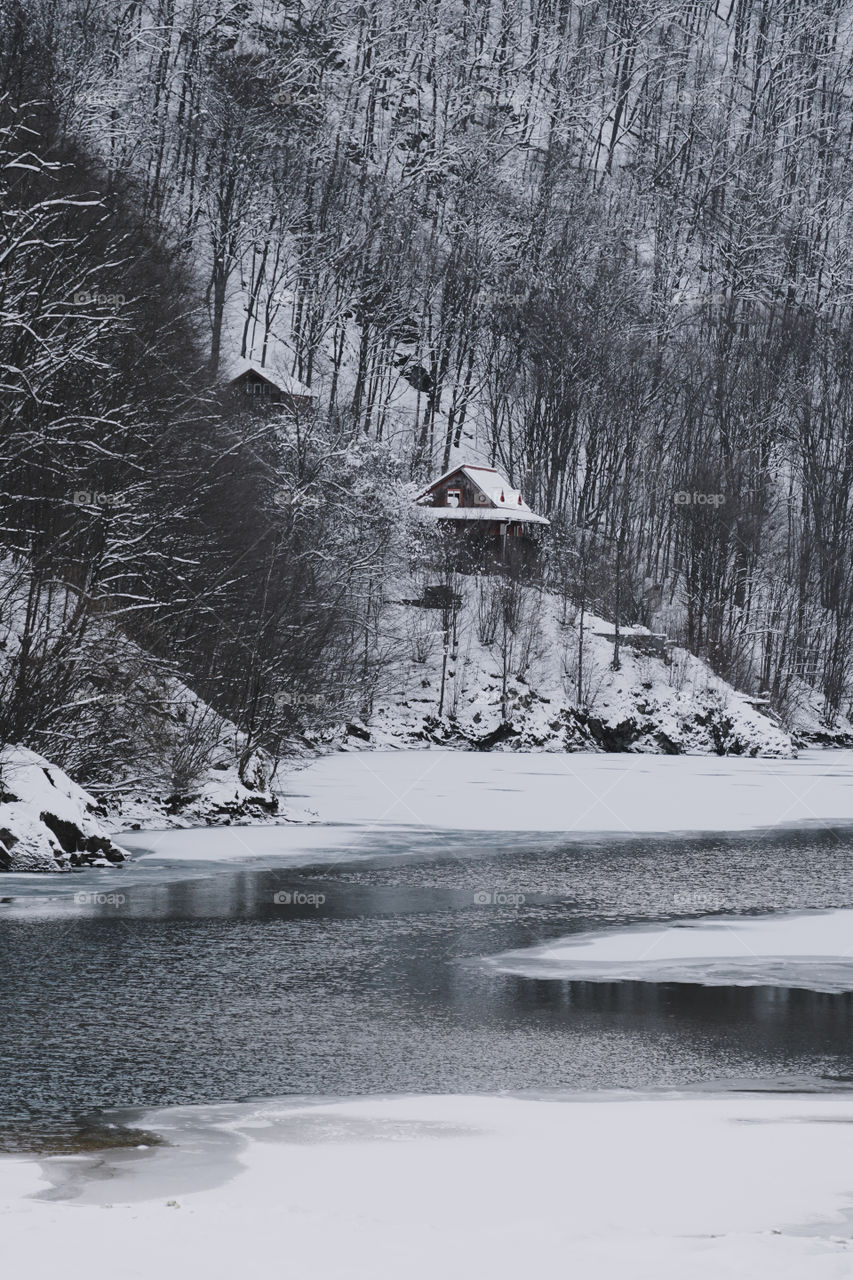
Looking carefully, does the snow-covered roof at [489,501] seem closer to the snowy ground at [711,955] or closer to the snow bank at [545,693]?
the snow bank at [545,693]

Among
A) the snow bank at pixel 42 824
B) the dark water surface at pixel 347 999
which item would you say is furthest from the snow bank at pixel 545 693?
the dark water surface at pixel 347 999

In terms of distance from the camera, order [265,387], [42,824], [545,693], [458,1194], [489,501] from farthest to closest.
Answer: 1. [489,501]
2. [265,387]
3. [545,693]
4. [42,824]
5. [458,1194]

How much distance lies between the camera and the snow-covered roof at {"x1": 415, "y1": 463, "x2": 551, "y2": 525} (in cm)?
6512

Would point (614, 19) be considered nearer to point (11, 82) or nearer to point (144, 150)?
point (144, 150)

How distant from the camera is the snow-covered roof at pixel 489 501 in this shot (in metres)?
65.1

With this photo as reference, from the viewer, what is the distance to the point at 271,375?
67188 millimetres

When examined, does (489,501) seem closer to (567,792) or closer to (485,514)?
(485,514)

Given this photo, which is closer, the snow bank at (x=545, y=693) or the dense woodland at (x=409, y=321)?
the dense woodland at (x=409, y=321)

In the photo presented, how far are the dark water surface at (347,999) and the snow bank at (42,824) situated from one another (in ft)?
2.48

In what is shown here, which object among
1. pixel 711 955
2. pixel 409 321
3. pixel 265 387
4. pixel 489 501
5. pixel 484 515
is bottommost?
pixel 711 955

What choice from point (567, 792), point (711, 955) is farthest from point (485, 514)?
point (711, 955)

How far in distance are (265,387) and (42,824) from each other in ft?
155

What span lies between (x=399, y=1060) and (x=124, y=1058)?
1.84m

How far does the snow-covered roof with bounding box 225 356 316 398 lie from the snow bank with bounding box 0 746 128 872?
42098 millimetres
